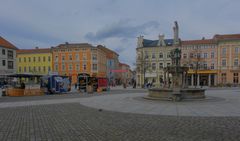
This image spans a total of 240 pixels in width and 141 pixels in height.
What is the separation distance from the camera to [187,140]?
634cm

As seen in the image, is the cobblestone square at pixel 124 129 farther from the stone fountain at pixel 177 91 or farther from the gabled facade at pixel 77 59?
the gabled facade at pixel 77 59

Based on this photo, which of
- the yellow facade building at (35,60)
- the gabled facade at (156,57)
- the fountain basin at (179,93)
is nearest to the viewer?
the fountain basin at (179,93)

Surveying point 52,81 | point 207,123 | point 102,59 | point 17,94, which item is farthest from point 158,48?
point 207,123

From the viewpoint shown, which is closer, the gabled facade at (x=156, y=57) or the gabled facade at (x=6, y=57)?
the gabled facade at (x=6, y=57)

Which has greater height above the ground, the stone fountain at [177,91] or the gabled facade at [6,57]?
the gabled facade at [6,57]

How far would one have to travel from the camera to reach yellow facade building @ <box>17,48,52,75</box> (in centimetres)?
7219

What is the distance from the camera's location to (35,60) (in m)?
73.7

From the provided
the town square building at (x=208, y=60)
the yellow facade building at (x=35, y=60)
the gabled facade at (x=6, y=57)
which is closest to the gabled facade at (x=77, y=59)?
the yellow facade building at (x=35, y=60)

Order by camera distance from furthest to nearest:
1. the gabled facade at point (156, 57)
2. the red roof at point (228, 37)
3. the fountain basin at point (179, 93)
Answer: the gabled facade at point (156, 57) < the red roof at point (228, 37) < the fountain basin at point (179, 93)

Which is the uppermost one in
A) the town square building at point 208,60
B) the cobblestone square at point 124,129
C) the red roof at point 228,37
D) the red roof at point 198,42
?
the red roof at point 228,37

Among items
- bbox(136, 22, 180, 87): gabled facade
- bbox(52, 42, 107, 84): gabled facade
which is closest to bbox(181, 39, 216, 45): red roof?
bbox(136, 22, 180, 87): gabled facade

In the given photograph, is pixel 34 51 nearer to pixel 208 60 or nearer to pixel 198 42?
pixel 198 42

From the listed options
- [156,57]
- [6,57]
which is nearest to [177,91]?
[6,57]

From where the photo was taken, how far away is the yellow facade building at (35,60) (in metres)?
72.2
